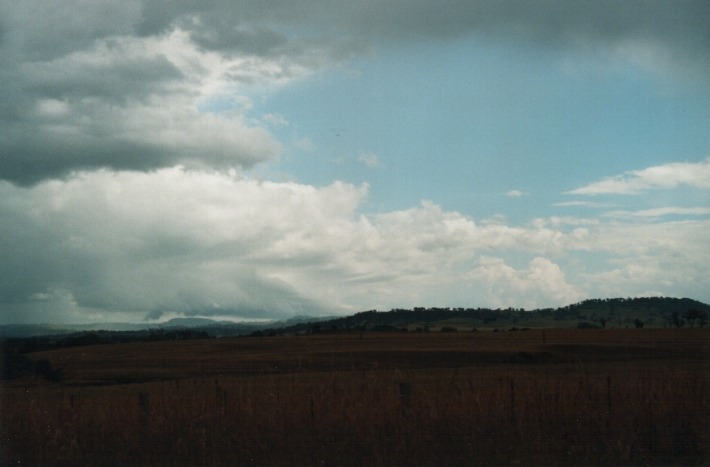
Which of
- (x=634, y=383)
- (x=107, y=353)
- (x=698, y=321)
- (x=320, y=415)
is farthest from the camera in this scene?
(x=698, y=321)

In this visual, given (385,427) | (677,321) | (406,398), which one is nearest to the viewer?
(385,427)

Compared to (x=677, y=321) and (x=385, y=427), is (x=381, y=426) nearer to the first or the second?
(x=385, y=427)

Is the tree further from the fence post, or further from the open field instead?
the fence post

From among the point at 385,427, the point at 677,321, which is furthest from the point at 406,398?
the point at 677,321

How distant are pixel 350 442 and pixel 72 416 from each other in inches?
225

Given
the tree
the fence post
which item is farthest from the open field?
the tree

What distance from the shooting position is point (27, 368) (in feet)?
213

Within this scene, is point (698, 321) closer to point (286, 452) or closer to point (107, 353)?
point (107, 353)

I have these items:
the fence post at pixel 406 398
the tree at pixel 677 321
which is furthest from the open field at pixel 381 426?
the tree at pixel 677 321

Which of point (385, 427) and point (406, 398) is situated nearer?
point (385, 427)

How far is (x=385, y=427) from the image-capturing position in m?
12.5

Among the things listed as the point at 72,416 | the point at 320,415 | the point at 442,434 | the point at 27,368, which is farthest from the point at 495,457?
the point at 27,368

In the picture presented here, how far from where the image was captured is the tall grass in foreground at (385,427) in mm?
11711

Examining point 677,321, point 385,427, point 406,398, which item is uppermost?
point 406,398
